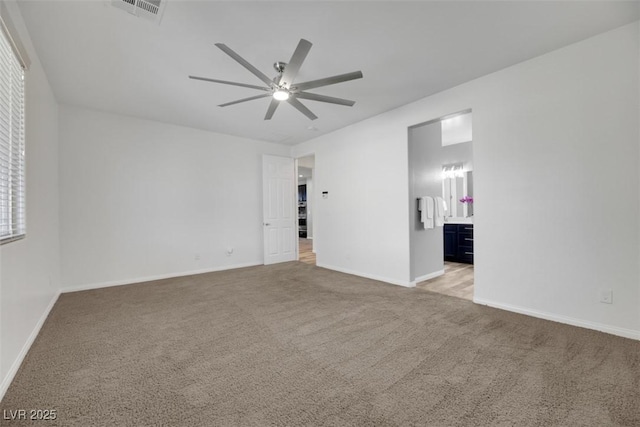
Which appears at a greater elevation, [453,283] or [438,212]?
[438,212]

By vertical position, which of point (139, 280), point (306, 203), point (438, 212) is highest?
point (306, 203)

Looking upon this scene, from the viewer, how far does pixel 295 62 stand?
7.14ft

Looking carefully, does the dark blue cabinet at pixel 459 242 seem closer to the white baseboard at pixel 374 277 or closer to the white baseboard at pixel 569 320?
the white baseboard at pixel 374 277

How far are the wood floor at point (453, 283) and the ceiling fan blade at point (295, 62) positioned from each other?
330 cm

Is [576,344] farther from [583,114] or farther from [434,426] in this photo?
[583,114]

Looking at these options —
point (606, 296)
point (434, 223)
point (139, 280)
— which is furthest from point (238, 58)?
point (139, 280)

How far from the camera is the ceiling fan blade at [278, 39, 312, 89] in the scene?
196 cm

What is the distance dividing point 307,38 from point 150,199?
3.77 metres

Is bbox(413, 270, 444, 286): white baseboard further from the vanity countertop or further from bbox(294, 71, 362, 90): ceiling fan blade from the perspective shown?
bbox(294, 71, 362, 90): ceiling fan blade

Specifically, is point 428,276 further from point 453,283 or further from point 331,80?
point 331,80

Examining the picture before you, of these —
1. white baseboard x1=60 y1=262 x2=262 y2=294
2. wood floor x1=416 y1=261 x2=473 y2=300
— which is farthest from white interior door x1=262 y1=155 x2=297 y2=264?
wood floor x1=416 y1=261 x2=473 y2=300

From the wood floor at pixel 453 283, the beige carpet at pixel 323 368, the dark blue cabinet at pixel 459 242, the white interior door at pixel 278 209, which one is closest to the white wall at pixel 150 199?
the white interior door at pixel 278 209

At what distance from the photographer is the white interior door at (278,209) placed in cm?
584

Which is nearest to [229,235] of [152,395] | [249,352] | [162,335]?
[162,335]
